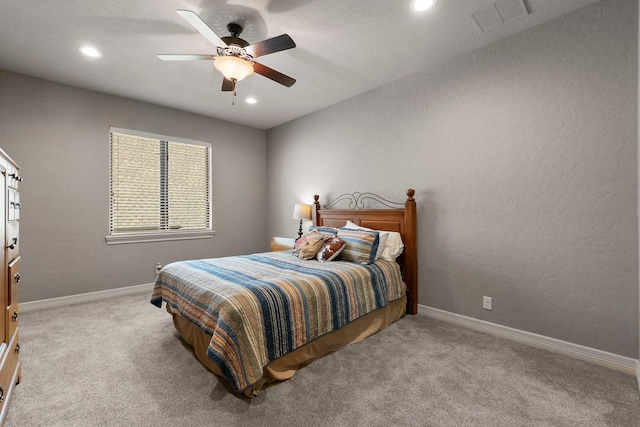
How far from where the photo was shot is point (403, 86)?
3373 mm

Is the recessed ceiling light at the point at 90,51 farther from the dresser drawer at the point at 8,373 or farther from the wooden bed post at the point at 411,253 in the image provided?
the wooden bed post at the point at 411,253

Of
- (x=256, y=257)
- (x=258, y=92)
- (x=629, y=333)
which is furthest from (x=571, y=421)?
(x=258, y=92)

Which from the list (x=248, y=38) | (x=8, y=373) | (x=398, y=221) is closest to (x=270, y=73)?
(x=248, y=38)

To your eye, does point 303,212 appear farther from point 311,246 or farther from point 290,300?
point 290,300

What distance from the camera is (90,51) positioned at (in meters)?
2.79

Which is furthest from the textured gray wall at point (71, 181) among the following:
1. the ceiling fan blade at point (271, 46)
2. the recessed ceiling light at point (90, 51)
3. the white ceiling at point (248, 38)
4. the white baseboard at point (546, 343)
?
the white baseboard at point (546, 343)

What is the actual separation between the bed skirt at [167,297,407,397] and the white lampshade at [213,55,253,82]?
201 cm

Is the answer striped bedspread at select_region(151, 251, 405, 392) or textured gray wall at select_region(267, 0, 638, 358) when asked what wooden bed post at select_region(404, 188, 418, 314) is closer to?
textured gray wall at select_region(267, 0, 638, 358)

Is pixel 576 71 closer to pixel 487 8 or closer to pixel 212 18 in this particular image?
pixel 487 8

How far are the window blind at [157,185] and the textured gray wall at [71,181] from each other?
146 mm

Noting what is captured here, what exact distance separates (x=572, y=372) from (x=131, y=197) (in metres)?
5.05

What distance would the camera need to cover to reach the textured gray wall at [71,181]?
10.8 ft

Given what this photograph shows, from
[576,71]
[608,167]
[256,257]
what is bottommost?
[256,257]

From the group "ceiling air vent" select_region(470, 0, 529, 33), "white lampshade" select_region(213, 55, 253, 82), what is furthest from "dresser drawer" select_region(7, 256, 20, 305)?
"ceiling air vent" select_region(470, 0, 529, 33)
